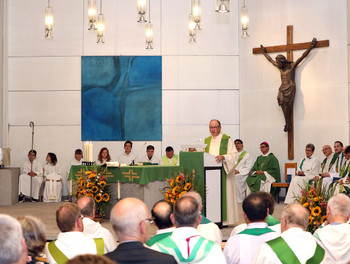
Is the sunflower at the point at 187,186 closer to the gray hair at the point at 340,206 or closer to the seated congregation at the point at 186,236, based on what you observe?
the gray hair at the point at 340,206

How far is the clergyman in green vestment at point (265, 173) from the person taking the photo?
43.8ft

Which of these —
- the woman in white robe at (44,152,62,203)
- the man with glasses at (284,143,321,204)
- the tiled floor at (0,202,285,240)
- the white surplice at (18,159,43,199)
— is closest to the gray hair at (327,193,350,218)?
the tiled floor at (0,202,285,240)

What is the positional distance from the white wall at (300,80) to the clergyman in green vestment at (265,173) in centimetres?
35

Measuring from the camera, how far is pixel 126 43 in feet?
48.6

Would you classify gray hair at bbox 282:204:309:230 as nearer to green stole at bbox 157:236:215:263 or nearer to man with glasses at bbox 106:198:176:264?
green stole at bbox 157:236:215:263

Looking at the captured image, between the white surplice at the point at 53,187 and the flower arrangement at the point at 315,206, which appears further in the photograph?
the white surplice at the point at 53,187

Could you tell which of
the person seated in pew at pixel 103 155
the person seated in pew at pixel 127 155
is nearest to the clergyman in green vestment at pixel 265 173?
the person seated in pew at pixel 127 155

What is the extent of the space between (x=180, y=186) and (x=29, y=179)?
642 cm

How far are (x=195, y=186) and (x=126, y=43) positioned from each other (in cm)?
693

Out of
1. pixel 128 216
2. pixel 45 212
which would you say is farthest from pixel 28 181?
pixel 128 216

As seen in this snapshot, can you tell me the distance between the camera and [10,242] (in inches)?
90.1

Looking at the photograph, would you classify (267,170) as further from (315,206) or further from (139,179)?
(315,206)

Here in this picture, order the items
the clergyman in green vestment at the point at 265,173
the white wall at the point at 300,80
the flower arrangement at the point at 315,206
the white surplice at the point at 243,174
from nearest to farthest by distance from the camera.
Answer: the flower arrangement at the point at 315,206, the white wall at the point at 300,80, the clergyman in green vestment at the point at 265,173, the white surplice at the point at 243,174

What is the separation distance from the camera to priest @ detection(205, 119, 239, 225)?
8.95 metres
